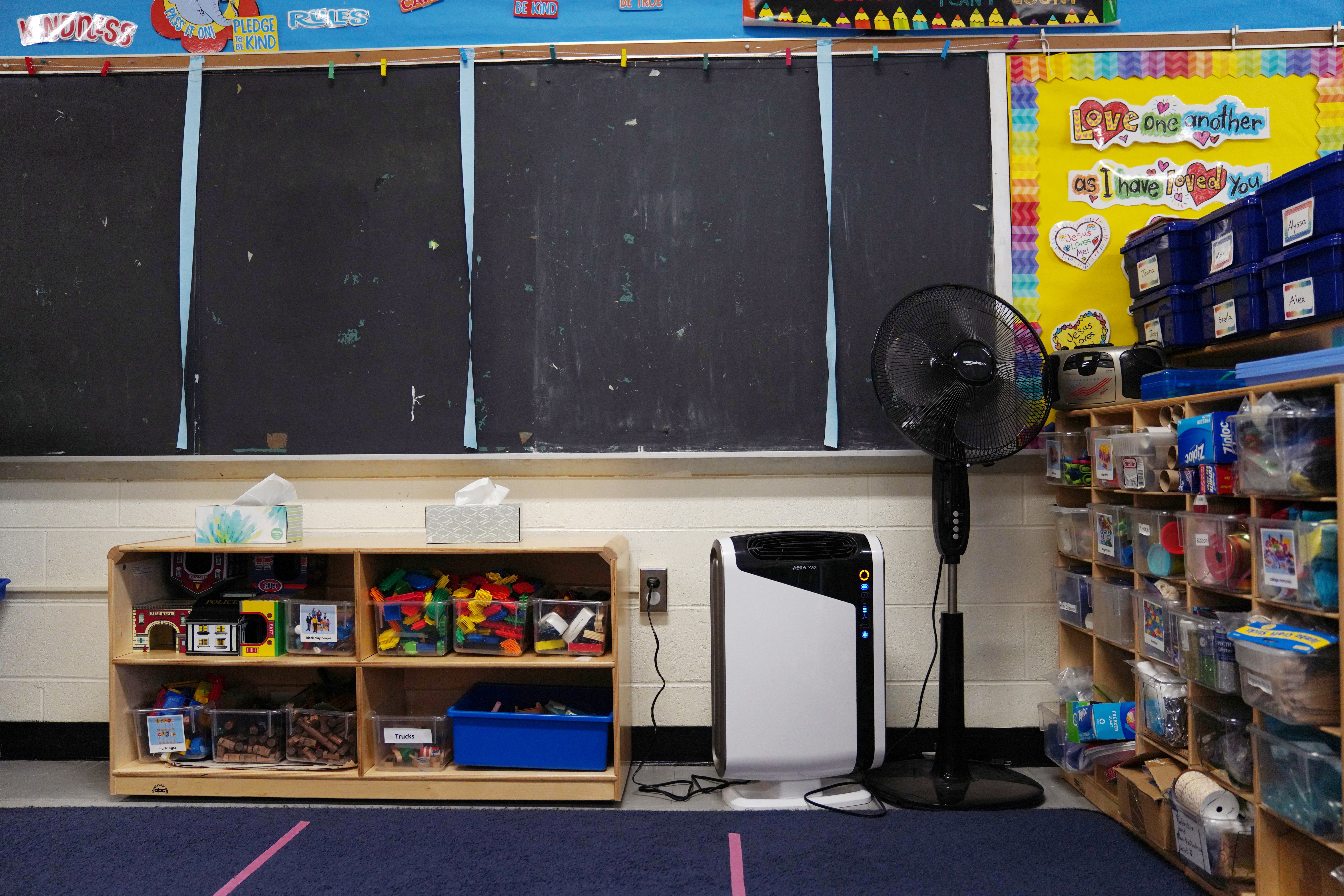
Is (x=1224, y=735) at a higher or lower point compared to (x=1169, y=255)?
lower

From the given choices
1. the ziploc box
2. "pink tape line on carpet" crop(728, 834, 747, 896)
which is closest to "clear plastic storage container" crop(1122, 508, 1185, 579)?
the ziploc box

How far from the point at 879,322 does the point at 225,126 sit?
7.71ft

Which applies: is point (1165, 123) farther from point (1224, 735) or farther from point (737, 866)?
point (737, 866)

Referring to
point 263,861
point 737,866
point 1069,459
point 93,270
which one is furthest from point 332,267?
point 1069,459

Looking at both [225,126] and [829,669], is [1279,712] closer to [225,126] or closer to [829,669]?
[829,669]

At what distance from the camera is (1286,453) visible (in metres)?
1.64

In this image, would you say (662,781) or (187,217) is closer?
(662,781)

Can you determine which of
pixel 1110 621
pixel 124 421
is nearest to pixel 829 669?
pixel 1110 621

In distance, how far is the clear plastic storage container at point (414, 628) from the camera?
2502mm

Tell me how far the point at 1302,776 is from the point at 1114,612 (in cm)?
69

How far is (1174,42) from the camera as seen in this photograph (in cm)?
273

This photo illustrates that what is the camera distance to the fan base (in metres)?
2.35

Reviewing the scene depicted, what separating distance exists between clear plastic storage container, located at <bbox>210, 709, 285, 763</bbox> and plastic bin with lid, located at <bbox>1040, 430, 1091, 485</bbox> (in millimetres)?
2492

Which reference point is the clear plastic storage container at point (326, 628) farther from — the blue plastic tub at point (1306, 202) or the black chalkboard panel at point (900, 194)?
the blue plastic tub at point (1306, 202)
